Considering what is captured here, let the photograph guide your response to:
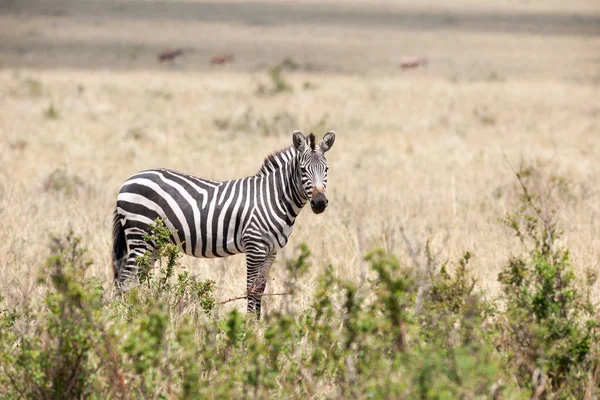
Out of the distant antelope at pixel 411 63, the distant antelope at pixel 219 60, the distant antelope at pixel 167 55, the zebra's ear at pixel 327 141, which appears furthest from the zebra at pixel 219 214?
the distant antelope at pixel 167 55

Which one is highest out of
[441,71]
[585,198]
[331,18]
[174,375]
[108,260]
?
[331,18]

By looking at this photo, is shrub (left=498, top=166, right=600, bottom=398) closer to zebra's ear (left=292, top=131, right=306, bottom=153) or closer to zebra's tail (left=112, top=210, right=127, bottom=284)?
zebra's ear (left=292, top=131, right=306, bottom=153)

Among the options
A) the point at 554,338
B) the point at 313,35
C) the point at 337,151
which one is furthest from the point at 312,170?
the point at 313,35

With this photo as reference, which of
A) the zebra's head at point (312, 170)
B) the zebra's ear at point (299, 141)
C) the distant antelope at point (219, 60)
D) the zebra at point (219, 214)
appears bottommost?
the zebra at point (219, 214)

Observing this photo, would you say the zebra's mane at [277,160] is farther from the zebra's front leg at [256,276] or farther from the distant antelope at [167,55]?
the distant antelope at [167,55]

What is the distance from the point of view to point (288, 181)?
20.5ft

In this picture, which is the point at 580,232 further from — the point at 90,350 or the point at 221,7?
the point at 221,7

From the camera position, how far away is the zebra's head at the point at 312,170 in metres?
5.77

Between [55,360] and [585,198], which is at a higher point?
[585,198]

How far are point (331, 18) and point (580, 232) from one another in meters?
60.3

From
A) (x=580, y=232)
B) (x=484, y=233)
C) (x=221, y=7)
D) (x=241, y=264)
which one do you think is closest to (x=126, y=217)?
(x=241, y=264)

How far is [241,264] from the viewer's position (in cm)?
777

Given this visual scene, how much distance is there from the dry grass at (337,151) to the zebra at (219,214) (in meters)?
0.43

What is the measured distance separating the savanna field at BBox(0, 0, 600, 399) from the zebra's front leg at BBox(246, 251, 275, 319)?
29cm
